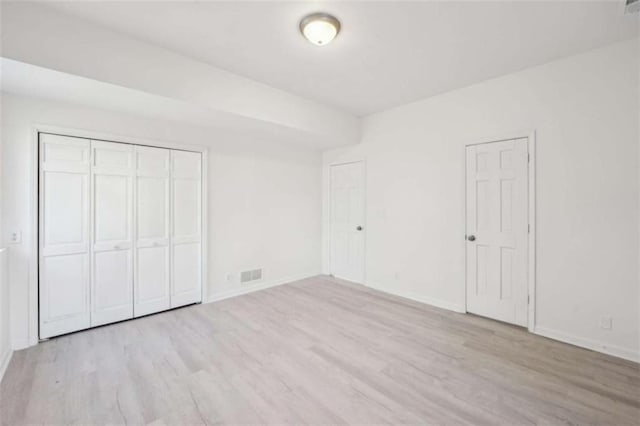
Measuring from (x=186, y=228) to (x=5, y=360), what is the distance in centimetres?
195

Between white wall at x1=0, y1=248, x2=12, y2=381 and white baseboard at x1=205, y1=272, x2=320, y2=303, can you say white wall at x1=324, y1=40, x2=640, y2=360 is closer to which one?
white baseboard at x1=205, y1=272, x2=320, y2=303

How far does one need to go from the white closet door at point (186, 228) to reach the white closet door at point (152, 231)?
80mm

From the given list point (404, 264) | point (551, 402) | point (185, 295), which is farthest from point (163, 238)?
point (551, 402)

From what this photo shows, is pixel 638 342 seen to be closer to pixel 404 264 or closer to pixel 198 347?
pixel 404 264

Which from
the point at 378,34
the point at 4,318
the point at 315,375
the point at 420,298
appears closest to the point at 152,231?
the point at 4,318

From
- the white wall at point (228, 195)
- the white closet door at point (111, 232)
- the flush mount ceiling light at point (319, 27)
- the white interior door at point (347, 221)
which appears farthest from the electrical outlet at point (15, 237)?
the white interior door at point (347, 221)

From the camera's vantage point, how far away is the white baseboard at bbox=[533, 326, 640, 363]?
2457 millimetres

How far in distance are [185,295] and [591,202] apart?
15.5 ft

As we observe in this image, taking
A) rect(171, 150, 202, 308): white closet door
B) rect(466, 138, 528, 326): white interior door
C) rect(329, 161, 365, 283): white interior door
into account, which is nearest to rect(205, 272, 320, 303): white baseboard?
rect(171, 150, 202, 308): white closet door

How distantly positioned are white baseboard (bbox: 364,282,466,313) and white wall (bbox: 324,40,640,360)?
1.1 inches

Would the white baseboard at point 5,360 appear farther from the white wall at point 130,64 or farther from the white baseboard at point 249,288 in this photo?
the white wall at point 130,64

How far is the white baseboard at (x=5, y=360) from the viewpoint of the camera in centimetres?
224

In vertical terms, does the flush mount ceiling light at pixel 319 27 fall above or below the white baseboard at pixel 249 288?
above

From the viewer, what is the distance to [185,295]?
147 inches
